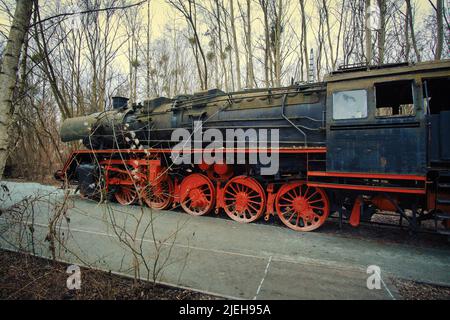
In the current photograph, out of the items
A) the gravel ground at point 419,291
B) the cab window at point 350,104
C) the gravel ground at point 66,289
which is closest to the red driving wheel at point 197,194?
the cab window at point 350,104

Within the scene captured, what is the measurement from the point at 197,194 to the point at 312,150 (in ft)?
10.3

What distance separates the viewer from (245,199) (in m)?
6.43

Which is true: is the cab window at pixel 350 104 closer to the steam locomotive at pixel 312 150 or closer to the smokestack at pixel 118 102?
the steam locomotive at pixel 312 150

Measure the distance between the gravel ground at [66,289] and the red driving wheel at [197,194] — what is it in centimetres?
367

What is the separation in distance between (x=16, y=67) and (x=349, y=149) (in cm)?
511

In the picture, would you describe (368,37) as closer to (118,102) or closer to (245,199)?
(245,199)

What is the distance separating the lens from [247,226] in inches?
237

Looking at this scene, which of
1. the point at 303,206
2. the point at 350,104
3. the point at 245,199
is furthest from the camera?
the point at 245,199

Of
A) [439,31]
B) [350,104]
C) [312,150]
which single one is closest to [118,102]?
[312,150]

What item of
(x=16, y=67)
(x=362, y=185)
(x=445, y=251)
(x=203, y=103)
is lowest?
(x=445, y=251)

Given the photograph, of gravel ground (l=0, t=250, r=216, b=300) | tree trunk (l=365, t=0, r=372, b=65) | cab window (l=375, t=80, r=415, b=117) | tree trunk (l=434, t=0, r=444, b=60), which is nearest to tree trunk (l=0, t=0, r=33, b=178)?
gravel ground (l=0, t=250, r=216, b=300)

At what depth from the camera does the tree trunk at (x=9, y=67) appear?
9.41 feet

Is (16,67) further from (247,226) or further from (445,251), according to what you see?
(445,251)

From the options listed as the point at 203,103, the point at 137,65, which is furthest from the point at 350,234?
the point at 137,65
